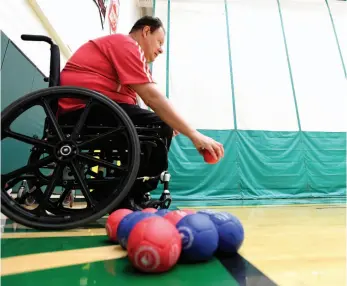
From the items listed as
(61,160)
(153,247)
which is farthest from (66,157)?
(153,247)

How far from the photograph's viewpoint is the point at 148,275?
0.71 metres

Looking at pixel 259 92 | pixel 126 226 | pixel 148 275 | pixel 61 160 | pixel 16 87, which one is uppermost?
pixel 259 92

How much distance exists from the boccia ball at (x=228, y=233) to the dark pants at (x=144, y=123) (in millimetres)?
565

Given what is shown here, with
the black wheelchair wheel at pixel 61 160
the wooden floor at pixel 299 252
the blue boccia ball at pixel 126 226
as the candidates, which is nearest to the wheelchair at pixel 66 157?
the black wheelchair wheel at pixel 61 160

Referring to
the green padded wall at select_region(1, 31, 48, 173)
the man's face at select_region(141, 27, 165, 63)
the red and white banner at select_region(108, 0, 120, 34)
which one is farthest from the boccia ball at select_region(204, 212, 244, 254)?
the red and white banner at select_region(108, 0, 120, 34)

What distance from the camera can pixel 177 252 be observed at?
748 mm

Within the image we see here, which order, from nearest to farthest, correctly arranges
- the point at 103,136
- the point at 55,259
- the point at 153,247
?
the point at 153,247, the point at 55,259, the point at 103,136

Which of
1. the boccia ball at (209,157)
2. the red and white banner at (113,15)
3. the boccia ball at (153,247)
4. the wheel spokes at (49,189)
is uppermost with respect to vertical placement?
the red and white banner at (113,15)

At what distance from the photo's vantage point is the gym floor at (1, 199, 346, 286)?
68cm

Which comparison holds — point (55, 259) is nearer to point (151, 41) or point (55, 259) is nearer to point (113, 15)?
point (151, 41)

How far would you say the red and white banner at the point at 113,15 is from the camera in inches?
146

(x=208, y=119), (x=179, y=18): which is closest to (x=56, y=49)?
(x=208, y=119)

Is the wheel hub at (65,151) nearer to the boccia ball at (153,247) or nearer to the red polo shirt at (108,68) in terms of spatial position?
the red polo shirt at (108,68)

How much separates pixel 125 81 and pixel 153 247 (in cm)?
74
